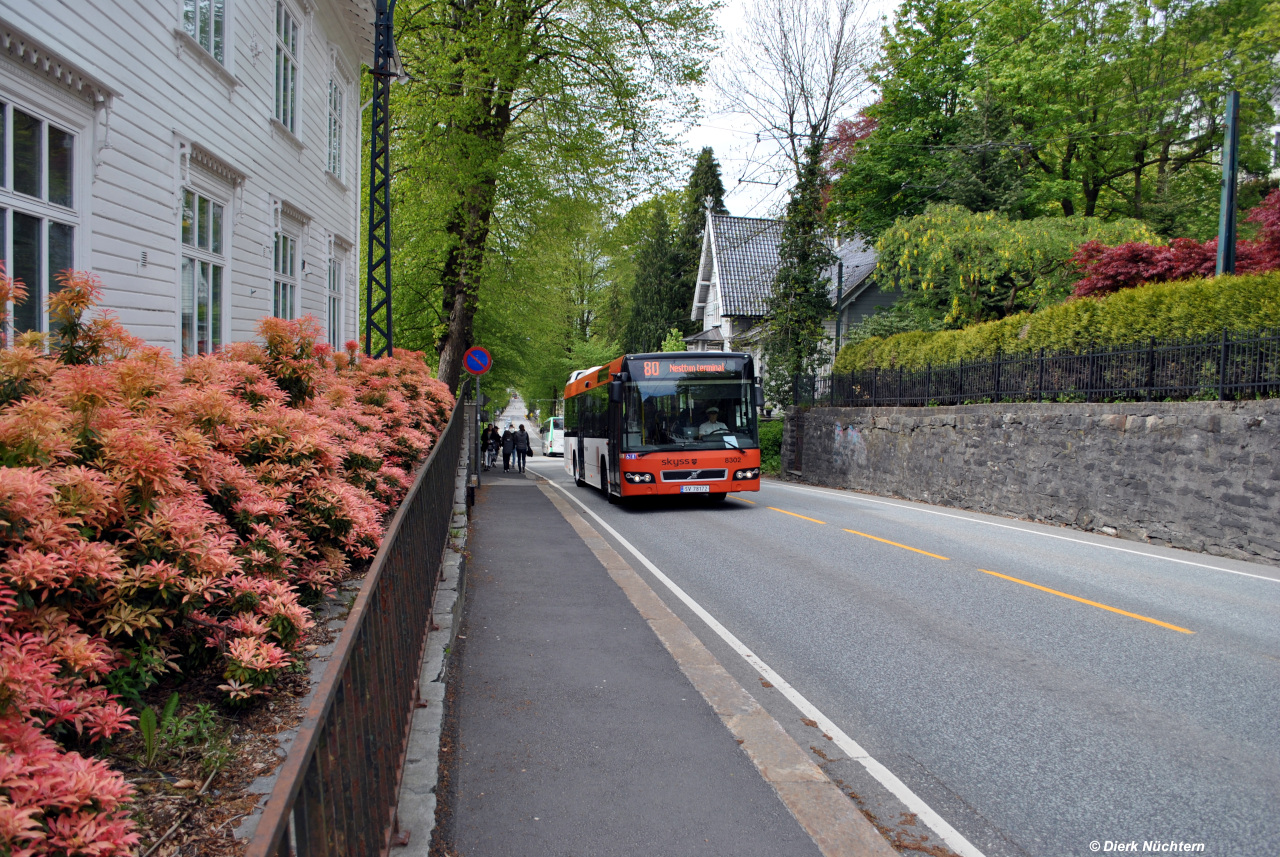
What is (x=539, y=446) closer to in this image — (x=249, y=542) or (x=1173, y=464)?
(x=1173, y=464)

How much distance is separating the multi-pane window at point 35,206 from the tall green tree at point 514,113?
551 inches

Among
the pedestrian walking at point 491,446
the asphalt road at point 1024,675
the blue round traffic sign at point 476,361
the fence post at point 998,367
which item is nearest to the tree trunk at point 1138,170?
the fence post at point 998,367

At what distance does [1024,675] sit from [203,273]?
29.7 ft

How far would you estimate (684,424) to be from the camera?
16.4 m

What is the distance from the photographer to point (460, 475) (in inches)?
520

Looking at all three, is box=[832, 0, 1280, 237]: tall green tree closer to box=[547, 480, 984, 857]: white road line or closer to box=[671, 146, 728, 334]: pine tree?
box=[547, 480, 984, 857]: white road line

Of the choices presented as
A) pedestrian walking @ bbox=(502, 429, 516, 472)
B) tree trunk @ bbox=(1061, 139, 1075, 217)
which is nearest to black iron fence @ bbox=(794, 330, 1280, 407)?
pedestrian walking @ bbox=(502, 429, 516, 472)

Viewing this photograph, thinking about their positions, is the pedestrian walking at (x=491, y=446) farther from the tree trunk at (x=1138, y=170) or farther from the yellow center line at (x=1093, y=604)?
the yellow center line at (x=1093, y=604)

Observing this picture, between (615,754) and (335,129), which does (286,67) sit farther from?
(615,754)

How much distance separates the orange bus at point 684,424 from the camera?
1612 cm

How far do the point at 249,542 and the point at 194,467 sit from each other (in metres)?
0.40

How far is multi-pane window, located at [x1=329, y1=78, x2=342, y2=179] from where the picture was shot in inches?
599

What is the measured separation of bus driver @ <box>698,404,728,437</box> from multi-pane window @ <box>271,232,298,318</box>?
24.2ft

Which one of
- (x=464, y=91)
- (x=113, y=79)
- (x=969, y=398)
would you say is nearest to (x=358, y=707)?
(x=113, y=79)
